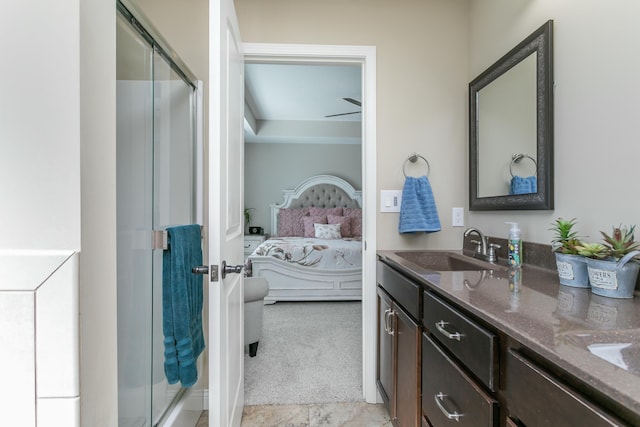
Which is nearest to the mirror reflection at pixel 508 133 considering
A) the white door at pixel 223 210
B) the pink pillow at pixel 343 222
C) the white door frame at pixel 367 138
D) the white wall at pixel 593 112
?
the white wall at pixel 593 112

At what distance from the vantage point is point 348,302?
382 cm

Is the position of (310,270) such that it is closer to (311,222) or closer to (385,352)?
(311,222)

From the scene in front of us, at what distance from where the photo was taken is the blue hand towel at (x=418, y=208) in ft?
5.91

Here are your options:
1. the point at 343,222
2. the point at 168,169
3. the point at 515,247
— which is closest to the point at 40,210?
the point at 168,169

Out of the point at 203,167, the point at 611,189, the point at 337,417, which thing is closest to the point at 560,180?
the point at 611,189

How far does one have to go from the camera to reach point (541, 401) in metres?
0.60

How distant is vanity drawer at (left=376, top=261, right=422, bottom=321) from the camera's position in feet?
4.08

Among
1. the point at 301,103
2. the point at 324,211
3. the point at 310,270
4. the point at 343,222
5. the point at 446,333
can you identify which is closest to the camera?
the point at 446,333

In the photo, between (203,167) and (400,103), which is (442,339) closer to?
(400,103)

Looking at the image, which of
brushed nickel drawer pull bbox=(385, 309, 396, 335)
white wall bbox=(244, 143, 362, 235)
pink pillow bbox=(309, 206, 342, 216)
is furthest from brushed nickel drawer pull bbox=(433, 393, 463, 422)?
white wall bbox=(244, 143, 362, 235)

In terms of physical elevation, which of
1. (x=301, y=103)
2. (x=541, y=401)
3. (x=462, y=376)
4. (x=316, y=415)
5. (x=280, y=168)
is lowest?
(x=316, y=415)

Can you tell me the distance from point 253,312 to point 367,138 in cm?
156

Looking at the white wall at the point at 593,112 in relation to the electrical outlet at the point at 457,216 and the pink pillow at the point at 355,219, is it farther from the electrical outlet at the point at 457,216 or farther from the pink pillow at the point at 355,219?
the pink pillow at the point at 355,219

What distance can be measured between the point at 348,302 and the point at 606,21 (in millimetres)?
3346
